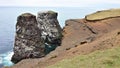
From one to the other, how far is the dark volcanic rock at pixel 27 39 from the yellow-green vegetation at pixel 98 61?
1241 inches

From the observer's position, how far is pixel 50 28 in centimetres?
7575

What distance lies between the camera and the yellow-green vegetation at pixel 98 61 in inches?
978

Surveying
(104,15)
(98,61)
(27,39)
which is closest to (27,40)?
(27,39)

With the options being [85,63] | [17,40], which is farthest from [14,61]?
[85,63]

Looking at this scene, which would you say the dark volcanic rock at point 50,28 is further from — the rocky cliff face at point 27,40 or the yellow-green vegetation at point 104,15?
the rocky cliff face at point 27,40

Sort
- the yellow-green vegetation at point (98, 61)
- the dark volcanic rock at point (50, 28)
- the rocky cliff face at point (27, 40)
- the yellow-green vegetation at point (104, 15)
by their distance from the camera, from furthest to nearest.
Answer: the dark volcanic rock at point (50, 28)
the yellow-green vegetation at point (104, 15)
the rocky cliff face at point (27, 40)
the yellow-green vegetation at point (98, 61)

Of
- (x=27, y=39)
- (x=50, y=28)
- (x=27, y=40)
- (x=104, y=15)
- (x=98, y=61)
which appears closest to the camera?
(x=98, y=61)

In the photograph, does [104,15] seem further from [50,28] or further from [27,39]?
[27,39]

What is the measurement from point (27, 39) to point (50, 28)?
16.4 metres

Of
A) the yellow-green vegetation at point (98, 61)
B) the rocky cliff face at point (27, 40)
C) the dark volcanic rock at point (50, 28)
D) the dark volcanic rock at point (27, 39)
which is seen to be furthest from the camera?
the dark volcanic rock at point (50, 28)

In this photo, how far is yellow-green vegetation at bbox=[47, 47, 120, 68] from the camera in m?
24.8

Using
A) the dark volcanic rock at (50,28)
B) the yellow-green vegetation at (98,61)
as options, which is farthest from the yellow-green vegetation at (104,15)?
the yellow-green vegetation at (98,61)

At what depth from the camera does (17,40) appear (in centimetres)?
6044

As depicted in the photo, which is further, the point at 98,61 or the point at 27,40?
the point at 27,40
